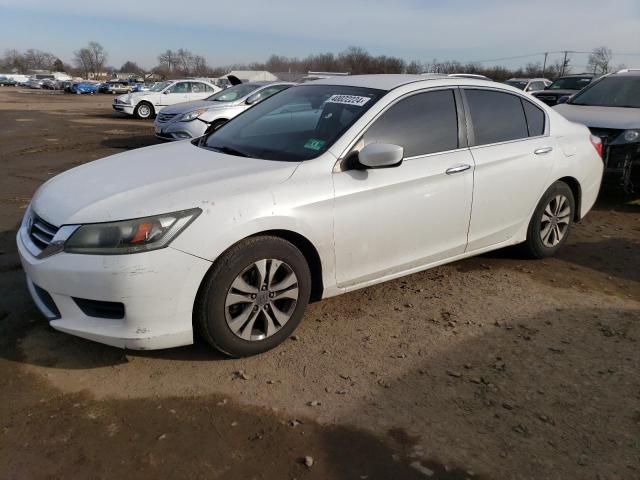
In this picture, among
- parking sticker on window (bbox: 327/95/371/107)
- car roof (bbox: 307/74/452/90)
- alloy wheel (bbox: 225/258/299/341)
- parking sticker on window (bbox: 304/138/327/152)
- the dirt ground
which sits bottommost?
the dirt ground

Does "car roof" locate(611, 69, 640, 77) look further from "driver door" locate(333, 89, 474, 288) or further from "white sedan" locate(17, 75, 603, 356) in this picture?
"driver door" locate(333, 89, 474, 288)

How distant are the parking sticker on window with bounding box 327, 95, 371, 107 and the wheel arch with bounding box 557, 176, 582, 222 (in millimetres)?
2176

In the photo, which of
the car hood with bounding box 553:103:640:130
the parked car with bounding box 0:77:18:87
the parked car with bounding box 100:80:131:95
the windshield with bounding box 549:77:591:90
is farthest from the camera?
the parked car with bounding box 0:77:18:87

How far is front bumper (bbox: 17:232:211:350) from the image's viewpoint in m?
2.80

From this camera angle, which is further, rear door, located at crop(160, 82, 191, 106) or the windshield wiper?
rear door, located at crop(160, 82, 191, 106)

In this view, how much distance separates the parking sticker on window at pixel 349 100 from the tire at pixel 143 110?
19041 mm

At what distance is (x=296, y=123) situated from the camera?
405 cm

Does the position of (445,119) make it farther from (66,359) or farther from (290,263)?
(66,359)

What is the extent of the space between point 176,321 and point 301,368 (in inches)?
31.2

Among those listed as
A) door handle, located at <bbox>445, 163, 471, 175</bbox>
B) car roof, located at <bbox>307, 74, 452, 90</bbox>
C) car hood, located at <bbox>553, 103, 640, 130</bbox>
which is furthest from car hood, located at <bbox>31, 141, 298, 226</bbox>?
car hood, located at <bbox>553, 103, 640, 130</bbox>

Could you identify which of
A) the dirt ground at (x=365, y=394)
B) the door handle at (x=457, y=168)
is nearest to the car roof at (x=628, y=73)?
the dirt ground at (x=365, y=394)

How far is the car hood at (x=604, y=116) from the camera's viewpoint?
6.95 m

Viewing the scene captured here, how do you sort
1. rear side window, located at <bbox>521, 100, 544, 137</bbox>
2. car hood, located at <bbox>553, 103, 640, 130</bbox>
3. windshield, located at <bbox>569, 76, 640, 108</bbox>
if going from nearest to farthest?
rear side window, located at <bbox>521, 100, 544, 137</bbox>, car hood, located at <bbox>553, 103, 640, 130</bbox>, windshield, located at <bbox>569, 76, 640, 108</bbox>

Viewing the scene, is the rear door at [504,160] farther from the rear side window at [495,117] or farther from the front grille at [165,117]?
the front grille at [165,117]
